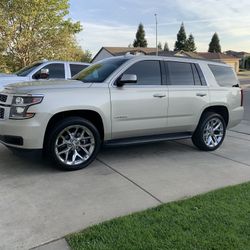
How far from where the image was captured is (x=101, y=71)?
589 cm

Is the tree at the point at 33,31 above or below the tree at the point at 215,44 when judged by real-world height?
below

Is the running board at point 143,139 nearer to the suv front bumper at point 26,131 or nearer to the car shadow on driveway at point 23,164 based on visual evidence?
the car shadow on driveway at point 23,164

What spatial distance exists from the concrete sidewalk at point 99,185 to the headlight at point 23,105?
0.89m

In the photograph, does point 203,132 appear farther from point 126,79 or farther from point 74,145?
point 74,145

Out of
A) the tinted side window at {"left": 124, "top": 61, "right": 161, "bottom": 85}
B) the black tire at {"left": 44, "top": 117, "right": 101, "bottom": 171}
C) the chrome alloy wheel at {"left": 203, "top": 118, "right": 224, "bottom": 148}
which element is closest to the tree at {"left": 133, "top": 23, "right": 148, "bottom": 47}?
the chrome alloy wheel at {"left": 203, "top": 118, "right": 224, "bottom": 148}

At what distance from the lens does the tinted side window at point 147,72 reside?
580 cm

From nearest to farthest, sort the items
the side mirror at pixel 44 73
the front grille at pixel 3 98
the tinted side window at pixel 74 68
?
the front grille at pixel 3 98 → the side mirror at pixel 44 73 → the tinted side window at pixel 74 68

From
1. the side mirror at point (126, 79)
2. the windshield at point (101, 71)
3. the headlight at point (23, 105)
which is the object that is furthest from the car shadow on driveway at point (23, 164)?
the side mirror at point (126, 79)

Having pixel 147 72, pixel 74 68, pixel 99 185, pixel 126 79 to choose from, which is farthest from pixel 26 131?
pixel 74 68

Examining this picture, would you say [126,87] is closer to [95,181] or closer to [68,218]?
[95,181]

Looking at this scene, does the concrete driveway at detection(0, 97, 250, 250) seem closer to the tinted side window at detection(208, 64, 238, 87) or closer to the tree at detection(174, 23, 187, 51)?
the tinted side window at detection(208, 64, 238, 87)

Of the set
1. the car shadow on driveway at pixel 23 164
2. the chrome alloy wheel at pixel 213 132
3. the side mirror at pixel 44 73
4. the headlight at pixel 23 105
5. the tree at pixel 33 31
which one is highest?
the tree at pixel 33 31

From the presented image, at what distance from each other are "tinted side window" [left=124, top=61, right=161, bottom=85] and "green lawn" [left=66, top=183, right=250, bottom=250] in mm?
2440

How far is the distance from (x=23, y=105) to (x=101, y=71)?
1.64 m
